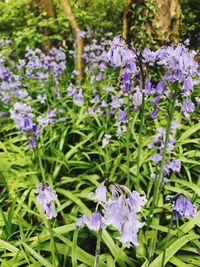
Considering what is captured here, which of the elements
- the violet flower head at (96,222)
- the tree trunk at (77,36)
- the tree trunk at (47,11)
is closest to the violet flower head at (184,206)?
the violet flower head at (96,222)

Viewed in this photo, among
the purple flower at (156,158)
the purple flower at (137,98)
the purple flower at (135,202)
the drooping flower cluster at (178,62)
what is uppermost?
the drooping flower cluster at (178,62)

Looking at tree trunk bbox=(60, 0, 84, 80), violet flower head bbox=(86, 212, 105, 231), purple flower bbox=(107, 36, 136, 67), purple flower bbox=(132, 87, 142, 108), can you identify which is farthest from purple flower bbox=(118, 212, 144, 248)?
tree trunk bbox=(60, 0, 84, 80)

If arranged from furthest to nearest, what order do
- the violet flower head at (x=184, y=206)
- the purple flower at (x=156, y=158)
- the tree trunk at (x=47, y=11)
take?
the tree trunk at (x=47, y=11), the purple flower at (x=156, y=158), the violet flower head at (x=184, y=206)

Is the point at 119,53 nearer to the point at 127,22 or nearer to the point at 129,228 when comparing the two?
the point at 129,228

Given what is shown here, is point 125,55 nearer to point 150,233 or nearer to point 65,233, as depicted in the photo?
point 150,233

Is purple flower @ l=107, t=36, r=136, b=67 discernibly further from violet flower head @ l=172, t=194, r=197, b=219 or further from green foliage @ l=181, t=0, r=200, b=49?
green foliage @ l=181, t=0, r=200, b=49

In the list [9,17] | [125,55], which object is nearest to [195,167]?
[125,55]

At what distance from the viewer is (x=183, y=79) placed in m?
2.29

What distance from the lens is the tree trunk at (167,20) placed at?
5.48 meters

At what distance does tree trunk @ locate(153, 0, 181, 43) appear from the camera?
5477 mm

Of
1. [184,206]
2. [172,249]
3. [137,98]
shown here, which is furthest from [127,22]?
[184,206]

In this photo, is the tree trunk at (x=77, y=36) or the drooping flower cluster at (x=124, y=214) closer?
the drooping flower cluster at (x=124, y=214)

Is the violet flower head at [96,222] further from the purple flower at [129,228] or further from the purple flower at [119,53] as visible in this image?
the purple flower at [119,53]

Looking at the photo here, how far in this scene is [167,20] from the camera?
5543mm
